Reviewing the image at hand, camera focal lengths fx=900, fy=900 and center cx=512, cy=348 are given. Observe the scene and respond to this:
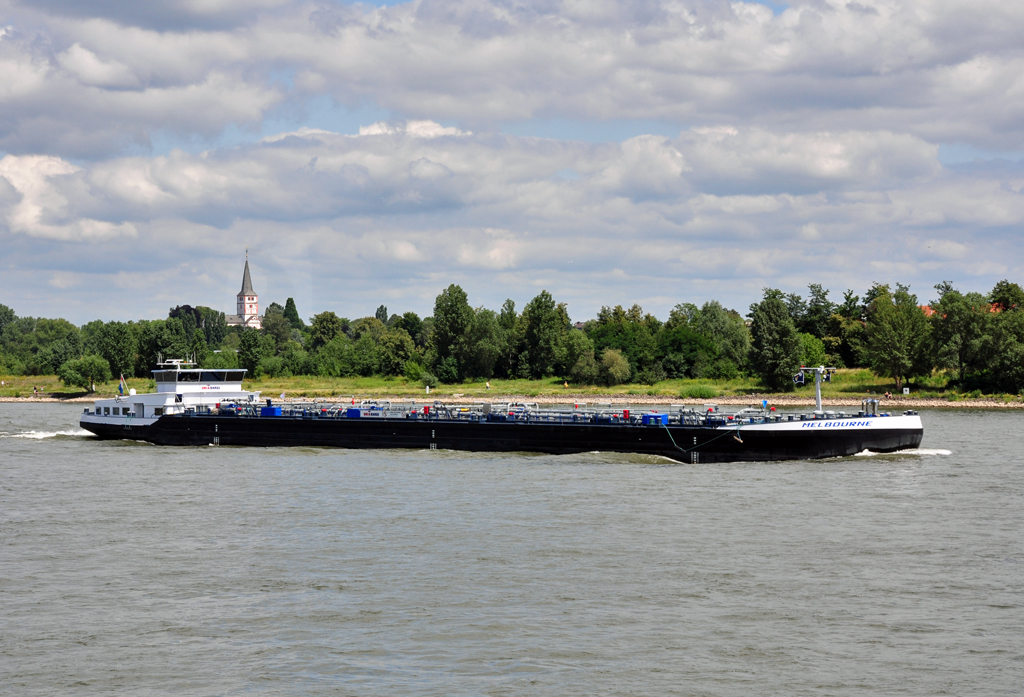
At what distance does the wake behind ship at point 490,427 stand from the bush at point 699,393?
50742 millimetres

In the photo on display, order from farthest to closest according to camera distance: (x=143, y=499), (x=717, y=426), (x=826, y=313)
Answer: (x=826, y=313) < (x=717, y=426) < (x=143, y=499)

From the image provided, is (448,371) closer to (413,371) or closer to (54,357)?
(413,371)

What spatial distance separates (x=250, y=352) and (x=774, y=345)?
84.9 m

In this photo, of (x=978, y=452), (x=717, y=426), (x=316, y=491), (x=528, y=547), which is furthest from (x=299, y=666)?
(x=978, y=452)

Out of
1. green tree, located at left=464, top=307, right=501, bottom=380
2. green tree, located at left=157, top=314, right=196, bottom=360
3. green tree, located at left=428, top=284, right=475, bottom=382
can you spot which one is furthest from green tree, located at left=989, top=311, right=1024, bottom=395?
green tree, located at left=157, top=314, right=196, bottom=360

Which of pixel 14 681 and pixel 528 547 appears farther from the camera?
pixel 528 547

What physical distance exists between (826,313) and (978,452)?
89424 millimetres

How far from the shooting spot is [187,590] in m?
24.2

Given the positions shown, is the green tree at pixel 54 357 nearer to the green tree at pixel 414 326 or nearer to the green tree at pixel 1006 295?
the green tree at pixel 414 326

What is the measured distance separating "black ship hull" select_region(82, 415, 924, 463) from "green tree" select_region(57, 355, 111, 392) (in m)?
83.7

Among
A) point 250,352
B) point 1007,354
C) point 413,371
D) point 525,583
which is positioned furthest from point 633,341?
point 525,583

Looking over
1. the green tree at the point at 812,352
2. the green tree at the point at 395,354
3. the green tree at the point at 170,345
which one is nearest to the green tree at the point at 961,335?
the green tree at the point at 812,352

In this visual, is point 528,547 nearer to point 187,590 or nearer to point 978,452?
point 187,590

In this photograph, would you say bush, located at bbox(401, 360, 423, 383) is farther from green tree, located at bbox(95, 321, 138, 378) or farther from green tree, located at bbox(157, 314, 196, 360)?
green tree, located at bbox(95, 321, 138, 378)
